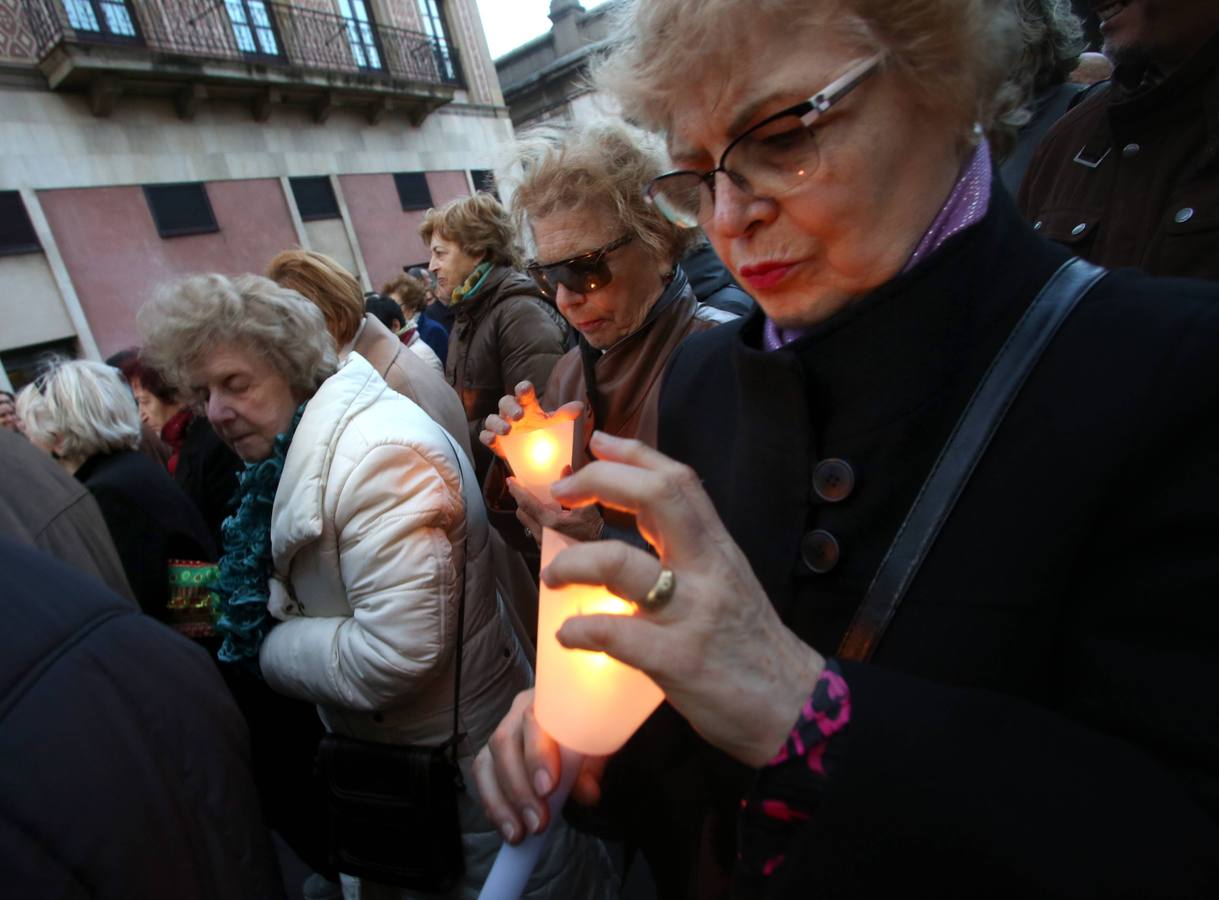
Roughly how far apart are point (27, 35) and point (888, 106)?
17.2 meters

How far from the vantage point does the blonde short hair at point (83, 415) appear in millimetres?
2863

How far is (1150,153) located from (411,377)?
112 inches

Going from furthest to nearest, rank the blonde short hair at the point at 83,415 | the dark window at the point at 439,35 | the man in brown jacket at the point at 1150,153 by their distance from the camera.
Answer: the dark window at the point at 439,35, the blonde short hair at the point at 83,415, the man in brown jacket at the point at 1150,153

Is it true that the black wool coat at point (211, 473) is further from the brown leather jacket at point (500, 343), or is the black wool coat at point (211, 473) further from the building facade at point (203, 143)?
the building facade at point (203, 143)

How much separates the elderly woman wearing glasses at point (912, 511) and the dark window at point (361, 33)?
20357mm

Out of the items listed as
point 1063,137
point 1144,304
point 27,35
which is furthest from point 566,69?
point 1144,304

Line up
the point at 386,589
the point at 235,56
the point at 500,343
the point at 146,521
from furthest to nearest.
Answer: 1. the point at 235,56
2. the point at 500,343
3. the point at 146,521
4. the point at 386,589

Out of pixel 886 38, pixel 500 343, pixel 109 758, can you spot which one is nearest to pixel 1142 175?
pixel 886 38

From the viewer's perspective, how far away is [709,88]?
978 mm

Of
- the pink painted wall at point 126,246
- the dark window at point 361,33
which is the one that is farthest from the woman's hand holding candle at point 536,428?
the dark window at point 361,33

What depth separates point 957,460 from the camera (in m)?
0.82

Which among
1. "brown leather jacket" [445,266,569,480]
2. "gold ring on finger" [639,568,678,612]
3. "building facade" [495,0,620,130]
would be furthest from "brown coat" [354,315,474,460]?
"building facade" [495,0,620,130]

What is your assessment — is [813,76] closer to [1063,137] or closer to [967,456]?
[967,456]

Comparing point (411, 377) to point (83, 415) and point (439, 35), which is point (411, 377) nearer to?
point (83, 415)
